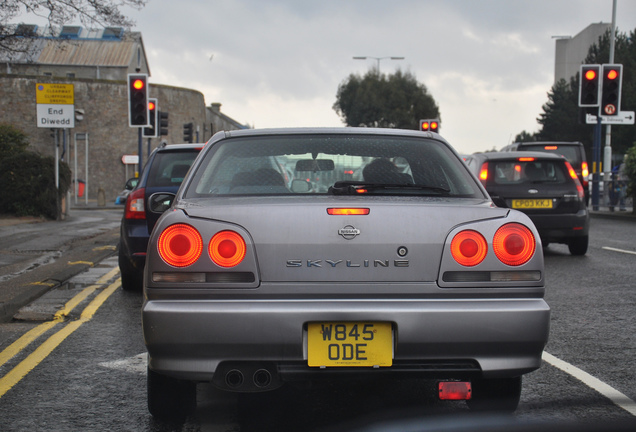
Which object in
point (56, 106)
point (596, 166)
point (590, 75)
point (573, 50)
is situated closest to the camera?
point (590, 75)

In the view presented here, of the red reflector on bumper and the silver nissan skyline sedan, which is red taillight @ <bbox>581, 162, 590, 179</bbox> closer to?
the silver nissan skyline sedan

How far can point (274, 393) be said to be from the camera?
4.18 m

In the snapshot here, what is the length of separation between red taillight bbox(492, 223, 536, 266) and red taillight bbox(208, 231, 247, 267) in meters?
1.06

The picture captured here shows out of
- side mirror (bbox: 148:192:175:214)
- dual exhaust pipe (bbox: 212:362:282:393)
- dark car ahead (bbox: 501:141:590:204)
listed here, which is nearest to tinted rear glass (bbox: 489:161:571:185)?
dark car ahead (bbox: 501:141:590:204)

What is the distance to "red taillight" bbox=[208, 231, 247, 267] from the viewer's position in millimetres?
3170

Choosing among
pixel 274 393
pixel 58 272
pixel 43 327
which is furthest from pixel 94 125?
pixel 274 393

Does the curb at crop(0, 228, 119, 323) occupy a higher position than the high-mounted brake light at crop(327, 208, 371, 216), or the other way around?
the high-mounted brake light at crop(327, 208, 371, 216)

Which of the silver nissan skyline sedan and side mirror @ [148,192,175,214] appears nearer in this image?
the silver nissan skyline sedan

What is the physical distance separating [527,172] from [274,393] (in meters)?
8.52

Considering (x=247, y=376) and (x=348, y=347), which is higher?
(x=348, y=347)

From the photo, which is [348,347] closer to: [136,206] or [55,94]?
[136,206]

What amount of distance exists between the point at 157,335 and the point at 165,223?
483mm

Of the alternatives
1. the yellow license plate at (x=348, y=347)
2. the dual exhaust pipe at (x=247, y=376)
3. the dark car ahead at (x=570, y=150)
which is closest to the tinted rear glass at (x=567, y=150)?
the dark car ahead at (x=570, y=150)

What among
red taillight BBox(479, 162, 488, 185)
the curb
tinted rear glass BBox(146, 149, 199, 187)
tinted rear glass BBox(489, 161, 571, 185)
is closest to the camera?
the curb
